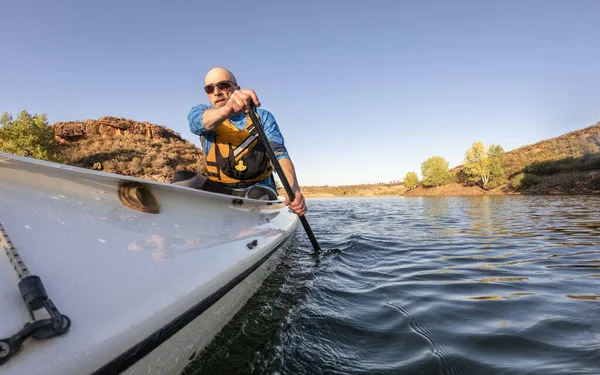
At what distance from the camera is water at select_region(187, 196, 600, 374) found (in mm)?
1680

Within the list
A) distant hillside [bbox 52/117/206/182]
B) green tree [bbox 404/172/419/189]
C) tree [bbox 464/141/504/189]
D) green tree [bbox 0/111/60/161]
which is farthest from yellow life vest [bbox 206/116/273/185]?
green tree [bbox 404/172/419/189]

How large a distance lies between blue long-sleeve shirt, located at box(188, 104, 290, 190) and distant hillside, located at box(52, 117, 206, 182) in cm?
1880

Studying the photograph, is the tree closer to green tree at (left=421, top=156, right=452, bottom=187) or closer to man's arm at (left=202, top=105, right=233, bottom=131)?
green tree at (left=421, top=156, right=452, bottom=187)

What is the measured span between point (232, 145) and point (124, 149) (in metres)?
31.8

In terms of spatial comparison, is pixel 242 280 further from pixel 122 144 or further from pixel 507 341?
pixel 122 144

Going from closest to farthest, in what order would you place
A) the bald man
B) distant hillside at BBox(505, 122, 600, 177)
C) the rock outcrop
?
the bald man, distant hillside at BBox(505, 122, 600, 177), the rock outcrop

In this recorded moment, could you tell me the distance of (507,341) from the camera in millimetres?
1876

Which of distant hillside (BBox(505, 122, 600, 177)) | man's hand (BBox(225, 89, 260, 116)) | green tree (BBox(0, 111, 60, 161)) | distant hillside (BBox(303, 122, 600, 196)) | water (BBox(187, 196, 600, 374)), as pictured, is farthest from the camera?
distant hillside (BBox(505, 122, 600, 177))

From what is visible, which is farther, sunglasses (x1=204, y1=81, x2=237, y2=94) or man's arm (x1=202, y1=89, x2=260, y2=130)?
sunglasses (x1=204, y1=81, x2=237, y2=94)

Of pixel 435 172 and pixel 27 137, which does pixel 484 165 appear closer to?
pixel 435 172

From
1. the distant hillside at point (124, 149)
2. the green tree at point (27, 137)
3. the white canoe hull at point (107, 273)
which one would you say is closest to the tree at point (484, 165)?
the distant hillside at point (124, 149)

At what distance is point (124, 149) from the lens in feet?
98.2

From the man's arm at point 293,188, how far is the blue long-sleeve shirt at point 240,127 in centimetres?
13

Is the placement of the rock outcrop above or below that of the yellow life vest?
above
